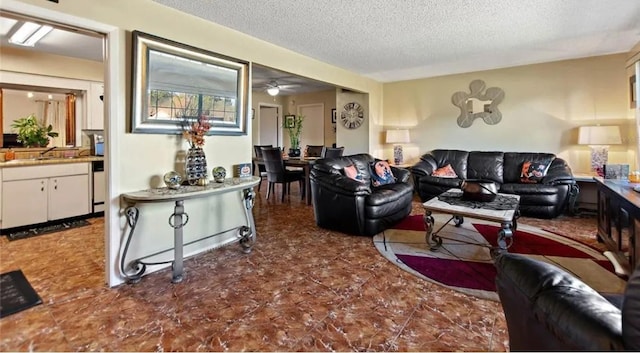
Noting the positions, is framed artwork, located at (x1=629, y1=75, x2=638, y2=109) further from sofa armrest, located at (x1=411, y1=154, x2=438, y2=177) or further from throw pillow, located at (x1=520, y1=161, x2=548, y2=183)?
sofa armrest, located at (x1=411, y1=154, x2=438, y2=177)

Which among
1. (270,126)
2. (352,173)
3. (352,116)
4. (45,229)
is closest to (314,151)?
(352,116)

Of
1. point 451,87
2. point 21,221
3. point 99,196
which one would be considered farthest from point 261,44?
point 451,87

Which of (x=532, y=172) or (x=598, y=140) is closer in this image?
(x=598, y=140)

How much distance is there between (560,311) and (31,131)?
593 centimetres

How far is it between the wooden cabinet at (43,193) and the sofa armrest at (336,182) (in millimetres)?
3177

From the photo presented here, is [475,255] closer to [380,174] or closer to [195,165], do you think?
[380,174]

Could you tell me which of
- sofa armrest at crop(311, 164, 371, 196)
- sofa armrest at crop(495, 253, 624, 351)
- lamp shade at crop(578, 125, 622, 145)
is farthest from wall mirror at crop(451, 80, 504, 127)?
sofa armrest at crop(495, 253, 624, 351)

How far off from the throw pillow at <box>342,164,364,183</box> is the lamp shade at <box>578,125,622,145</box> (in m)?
3.38

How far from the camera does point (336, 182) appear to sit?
12.3 ft

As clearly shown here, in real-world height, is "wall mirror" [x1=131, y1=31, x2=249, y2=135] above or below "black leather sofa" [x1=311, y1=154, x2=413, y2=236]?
above

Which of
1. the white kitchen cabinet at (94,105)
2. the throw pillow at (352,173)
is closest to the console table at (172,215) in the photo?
the throw pillow at (352,173)

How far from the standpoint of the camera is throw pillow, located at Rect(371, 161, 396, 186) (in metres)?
4.50

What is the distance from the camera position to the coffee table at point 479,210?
2816 millimetres

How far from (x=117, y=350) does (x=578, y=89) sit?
6.52m
